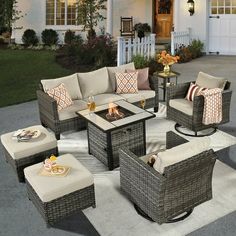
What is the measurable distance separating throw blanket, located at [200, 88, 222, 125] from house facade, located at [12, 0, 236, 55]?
327 inches

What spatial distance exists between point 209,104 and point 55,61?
27.1ft

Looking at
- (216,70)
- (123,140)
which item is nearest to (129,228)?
(123,140)

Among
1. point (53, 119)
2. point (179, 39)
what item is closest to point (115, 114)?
point (53, 119)

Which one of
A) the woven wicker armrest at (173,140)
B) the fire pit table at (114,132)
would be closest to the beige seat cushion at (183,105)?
the fire pit table at (114,132)

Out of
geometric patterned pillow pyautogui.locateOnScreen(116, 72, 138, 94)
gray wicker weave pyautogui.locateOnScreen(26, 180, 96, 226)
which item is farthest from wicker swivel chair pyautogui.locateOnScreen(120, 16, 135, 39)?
gray wicker weave pyautogui.locateOnScreen(26, 180, 96, 226)

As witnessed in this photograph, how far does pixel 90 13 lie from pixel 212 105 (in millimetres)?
10014

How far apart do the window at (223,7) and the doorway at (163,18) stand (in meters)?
2.81

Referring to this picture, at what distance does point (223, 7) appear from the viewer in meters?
14.5

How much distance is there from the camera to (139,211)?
502 centimetres

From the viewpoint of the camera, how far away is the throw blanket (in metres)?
6.93

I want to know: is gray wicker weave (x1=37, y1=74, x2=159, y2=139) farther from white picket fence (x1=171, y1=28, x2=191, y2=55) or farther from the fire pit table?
white picket fence (x1=171, y1=28, x2=191, y2=55)

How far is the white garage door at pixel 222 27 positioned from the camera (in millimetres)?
14500

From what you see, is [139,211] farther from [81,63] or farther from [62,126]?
[81,63]

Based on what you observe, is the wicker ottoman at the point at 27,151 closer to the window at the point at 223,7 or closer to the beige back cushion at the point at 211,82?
the beige back cushion at the point at 211,82
